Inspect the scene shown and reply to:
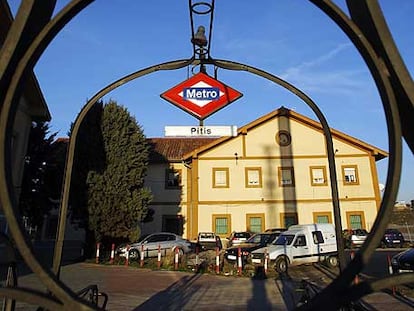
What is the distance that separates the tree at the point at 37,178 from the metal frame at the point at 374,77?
74.5 feet

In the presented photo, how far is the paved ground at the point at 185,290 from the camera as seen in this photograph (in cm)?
835

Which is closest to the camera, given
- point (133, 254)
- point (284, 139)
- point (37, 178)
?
point (133, 254)

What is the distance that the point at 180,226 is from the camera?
3041 cm

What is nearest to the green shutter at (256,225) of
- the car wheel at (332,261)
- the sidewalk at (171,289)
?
the car wheel at (332,261)

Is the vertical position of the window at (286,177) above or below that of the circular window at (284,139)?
below

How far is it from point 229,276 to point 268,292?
3.74 meters

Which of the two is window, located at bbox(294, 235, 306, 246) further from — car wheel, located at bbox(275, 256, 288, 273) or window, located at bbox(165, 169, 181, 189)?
window, located at bbox(165, 169, 181, 189)

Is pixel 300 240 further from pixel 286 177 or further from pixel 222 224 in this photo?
pixel 286 177

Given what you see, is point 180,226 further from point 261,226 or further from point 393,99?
point 393,99

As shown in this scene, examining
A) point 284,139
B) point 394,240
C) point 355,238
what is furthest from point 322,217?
point 284,139

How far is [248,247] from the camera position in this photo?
61.1 ft

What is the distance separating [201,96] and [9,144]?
423cm

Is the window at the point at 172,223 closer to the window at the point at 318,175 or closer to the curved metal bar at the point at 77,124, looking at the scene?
the window at the point at 318,175

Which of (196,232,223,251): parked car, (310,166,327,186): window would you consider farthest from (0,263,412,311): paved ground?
(310,166,327,186): window
